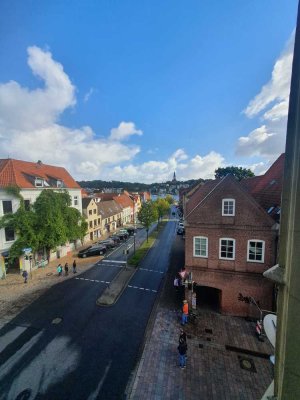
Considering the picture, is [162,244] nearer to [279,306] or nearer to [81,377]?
[81,377]

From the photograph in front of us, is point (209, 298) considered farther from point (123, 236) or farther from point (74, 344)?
point (123, 236)

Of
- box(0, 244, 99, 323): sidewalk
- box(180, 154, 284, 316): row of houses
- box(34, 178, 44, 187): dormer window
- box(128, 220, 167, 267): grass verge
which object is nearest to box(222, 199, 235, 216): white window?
box(180, 154, 284, 316): row of houses

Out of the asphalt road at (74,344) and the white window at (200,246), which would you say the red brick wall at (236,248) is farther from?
the asphalt road at (74,344)

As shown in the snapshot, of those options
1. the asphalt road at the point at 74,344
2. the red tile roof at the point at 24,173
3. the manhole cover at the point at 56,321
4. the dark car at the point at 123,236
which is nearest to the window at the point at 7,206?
the red tile roof at the point at 24,173

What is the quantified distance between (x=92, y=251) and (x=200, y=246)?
1831cm

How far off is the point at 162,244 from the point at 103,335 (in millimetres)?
23722

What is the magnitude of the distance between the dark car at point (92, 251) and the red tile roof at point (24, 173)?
983cm

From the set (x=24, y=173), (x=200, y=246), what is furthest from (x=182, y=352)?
(x=24, y=173)

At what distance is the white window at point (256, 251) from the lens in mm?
14758

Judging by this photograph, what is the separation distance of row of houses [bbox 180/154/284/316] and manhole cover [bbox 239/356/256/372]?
4.18 metres

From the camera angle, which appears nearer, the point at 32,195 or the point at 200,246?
the point at 200,246

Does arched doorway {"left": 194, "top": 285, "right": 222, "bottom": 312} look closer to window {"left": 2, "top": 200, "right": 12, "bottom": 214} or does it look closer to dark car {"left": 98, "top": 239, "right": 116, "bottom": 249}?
dark car {"left": 98, "top": 239, "right": 116, "bottom": 249}

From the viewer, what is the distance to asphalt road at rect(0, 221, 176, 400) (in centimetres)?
1010

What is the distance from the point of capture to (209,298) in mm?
18438
